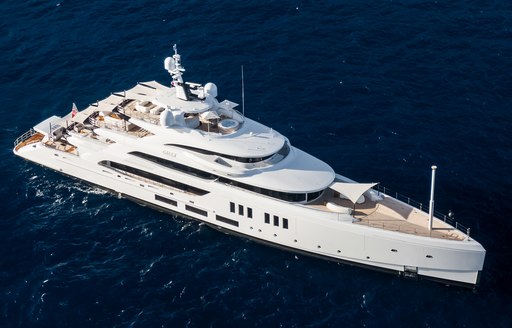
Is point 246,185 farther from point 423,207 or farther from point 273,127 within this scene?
point 423,207

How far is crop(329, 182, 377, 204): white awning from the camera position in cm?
5753

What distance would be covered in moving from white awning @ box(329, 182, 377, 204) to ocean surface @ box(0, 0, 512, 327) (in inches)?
223

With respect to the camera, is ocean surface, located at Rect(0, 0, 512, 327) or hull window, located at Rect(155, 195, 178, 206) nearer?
ocean surface, located at Rect(0, 0, 512, 327)

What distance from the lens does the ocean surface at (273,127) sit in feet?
180

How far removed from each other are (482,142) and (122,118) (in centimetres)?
3326

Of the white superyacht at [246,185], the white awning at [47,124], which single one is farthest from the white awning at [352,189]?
the white awning at [47,124]

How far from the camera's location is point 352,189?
5809 centimetres

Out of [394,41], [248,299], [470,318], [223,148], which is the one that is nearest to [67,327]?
[248,299]

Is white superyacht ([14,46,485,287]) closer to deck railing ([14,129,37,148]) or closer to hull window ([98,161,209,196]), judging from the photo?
hull window ([98,161,209,196])

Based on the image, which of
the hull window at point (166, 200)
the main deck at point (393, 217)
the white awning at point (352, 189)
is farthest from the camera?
the hull window at point (166, 200)

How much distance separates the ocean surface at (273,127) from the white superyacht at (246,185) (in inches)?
59.9

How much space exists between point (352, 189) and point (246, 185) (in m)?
8.51

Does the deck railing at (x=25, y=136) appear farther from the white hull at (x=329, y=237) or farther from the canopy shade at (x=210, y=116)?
the canopy shade at (x=210, y=116)

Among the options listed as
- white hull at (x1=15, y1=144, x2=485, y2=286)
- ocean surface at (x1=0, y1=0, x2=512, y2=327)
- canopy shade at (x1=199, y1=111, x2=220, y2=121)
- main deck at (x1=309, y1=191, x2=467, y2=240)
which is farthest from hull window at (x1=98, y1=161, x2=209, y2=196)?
main deck at (x1=309, y1=191, x2=467, y2=240)
